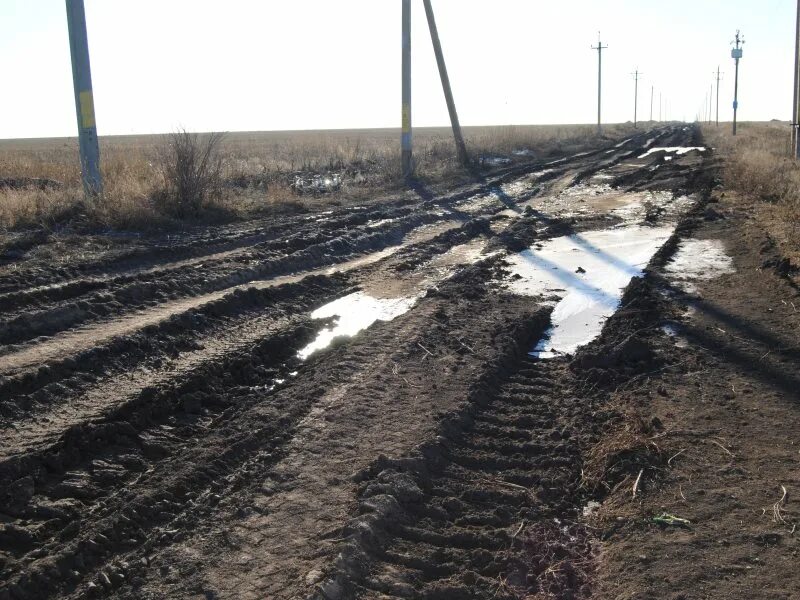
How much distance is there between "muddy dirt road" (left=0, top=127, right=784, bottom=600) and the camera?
3625mm

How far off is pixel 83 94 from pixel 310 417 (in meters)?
11.6

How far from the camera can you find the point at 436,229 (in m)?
14.4

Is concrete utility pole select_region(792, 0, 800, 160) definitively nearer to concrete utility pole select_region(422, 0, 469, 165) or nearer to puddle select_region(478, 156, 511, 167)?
puddle select_region(478, 156, 511, 167)

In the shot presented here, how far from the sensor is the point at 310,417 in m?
5.30

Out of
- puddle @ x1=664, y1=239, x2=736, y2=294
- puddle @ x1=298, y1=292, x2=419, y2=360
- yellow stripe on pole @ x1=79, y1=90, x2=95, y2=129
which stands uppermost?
yellow stripe on pole @ x1=79, y1=90, x2=95, y2=129

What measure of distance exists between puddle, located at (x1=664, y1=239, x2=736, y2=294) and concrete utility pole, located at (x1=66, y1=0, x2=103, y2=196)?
1023 centimetres

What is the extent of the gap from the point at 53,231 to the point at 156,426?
8.00 m

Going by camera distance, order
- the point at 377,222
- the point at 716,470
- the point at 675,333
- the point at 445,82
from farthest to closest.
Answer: the point at 445,82 → the point at 377,222 → the point at 675,333 → the point at 716,470

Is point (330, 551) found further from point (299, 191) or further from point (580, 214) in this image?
point (299, 191)

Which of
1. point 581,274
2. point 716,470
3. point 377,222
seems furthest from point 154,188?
point 716,470

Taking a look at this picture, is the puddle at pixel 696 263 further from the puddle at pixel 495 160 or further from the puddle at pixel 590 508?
the puddle at pixel 495 160

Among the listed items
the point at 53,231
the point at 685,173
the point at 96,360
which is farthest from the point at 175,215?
the point at 685,173

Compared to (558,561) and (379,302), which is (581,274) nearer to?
(379,302)

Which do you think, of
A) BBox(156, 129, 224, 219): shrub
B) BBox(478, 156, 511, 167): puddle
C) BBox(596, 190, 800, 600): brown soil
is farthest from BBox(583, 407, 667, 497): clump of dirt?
BBox(478, 156, 511, 167): puddle
